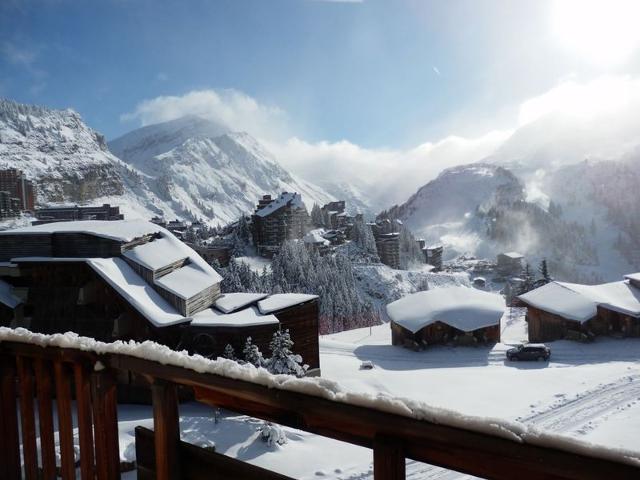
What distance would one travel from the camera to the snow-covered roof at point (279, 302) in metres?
18.4

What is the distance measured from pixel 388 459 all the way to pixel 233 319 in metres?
15.9

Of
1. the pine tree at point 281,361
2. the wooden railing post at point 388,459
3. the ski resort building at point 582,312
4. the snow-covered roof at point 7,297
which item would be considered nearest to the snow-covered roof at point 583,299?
the ski resort building at point 582,312

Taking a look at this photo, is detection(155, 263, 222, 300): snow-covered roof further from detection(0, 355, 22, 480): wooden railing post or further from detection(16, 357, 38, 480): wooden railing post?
detection(16, 357, 38, 480): wooden railing post

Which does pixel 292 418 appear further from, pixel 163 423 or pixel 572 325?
pixel 572 325

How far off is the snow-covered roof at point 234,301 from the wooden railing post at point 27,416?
15135mm

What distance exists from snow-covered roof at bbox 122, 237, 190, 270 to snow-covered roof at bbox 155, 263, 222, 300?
1.74 feet

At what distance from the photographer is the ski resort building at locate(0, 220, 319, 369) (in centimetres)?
1612

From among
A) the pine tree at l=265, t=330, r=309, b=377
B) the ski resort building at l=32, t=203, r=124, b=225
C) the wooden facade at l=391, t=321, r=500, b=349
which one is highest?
the ski resort building at l=32, t=203, r=124, b=225

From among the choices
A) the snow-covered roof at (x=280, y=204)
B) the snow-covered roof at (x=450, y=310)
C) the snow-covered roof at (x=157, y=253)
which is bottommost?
the snow-covered roof at (x=450, y=310)

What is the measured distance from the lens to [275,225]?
73.4 metres

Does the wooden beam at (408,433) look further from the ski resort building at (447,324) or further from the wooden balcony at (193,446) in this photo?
the ski resort building at (447,324)

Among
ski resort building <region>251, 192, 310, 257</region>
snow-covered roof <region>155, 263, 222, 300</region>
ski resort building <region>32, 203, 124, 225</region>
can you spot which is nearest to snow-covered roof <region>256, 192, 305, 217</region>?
ski resort building <region>251, 192, 310, 257</region>

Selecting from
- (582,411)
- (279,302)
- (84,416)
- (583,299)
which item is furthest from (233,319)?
(583,299)

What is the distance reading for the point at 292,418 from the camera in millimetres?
1993
